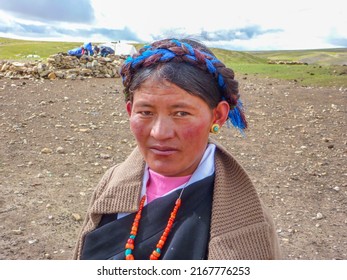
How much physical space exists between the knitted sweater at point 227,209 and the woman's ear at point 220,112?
18 centimetres

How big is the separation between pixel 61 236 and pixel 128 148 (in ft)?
9.51

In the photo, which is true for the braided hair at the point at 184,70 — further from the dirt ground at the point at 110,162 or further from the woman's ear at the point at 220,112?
the dirt ground at the point at 110,162

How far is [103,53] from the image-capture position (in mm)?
18766

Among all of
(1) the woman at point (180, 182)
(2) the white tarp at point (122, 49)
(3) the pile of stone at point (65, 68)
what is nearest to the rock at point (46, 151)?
(1) the woman at point (180, 182)

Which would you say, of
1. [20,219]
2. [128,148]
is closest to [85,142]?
[128,148]

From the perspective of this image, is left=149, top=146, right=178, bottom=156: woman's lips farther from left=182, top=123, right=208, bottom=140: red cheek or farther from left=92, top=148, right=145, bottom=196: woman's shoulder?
left=92, top=148, right=145, bottom=196: woman's shoulder

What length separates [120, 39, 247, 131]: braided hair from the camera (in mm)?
1871

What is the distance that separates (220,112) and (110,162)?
4.57m

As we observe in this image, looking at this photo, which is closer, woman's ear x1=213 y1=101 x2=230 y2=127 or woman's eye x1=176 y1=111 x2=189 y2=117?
woman's eye x1=176 y1=111 x2=189 y2=117

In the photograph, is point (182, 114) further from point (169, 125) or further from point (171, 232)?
point (171, 232)

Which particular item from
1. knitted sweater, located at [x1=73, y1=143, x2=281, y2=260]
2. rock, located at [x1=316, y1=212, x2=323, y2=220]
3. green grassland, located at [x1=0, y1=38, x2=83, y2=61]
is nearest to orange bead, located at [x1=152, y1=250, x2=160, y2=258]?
knitted sweater, located at [x1=73, y1=143, x2=281, y2=260]

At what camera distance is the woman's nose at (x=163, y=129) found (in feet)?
6.12

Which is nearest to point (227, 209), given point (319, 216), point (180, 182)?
point (180, 182)
